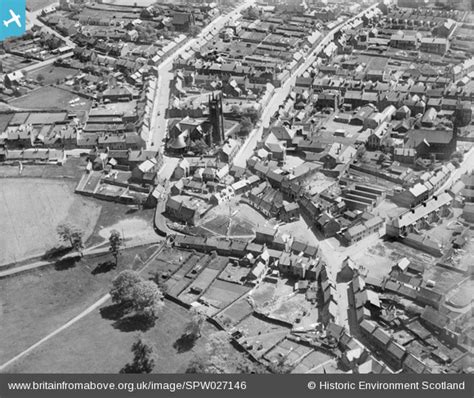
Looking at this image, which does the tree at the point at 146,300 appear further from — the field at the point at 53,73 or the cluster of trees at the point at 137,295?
the field at the point at 53,73

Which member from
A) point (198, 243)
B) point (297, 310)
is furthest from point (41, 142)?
point (297, 310)

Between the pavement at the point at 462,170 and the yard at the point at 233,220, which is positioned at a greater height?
the pavement at the point at 462,170

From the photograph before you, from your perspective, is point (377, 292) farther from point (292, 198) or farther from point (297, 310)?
point (292, 198)

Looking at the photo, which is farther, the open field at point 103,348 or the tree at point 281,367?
the open field at point 103,348

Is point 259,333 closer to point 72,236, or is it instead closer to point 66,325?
point 66,325

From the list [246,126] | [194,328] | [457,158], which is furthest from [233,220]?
[457,158]

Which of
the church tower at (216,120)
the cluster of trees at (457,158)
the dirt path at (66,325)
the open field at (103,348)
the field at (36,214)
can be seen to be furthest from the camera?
the church tower at (216,120)

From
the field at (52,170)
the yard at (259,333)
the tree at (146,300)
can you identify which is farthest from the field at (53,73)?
the yard at (259,333)
